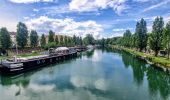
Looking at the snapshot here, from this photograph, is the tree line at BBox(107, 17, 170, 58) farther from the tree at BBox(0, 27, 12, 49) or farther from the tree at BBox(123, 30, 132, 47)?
the tree at BBox(0, 27, 12, 49)

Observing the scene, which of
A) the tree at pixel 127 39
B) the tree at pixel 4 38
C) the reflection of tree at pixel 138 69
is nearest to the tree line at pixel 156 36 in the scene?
the reflection of tree at pixel 138 69

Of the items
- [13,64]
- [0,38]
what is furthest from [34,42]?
[13,64]

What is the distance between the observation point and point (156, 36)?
217 ft

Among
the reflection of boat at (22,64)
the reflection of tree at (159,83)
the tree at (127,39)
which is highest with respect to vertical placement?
the tree at (127,39)

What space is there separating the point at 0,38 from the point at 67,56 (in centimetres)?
2475

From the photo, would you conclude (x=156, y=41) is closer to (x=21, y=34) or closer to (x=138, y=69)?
(x=138, y=69)

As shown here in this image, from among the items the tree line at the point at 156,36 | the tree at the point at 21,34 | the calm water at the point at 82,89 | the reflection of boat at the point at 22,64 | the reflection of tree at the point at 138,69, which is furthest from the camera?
the tree at the point at 21,34

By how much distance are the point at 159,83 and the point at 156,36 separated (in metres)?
33.1

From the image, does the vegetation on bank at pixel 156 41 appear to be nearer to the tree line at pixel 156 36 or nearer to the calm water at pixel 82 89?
the tree line at pixel 156 36

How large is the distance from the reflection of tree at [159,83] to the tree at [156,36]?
21.2 metres

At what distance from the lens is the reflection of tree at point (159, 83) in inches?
1192

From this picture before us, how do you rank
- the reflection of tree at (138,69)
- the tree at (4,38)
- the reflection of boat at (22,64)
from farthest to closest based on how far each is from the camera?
the tree at (4,38) < the reflection of boat at (22,64) < the reflection of tree at (138,69)

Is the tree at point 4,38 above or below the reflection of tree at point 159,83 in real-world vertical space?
above

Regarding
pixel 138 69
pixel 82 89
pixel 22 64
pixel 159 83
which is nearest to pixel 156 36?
pixel 138 69
